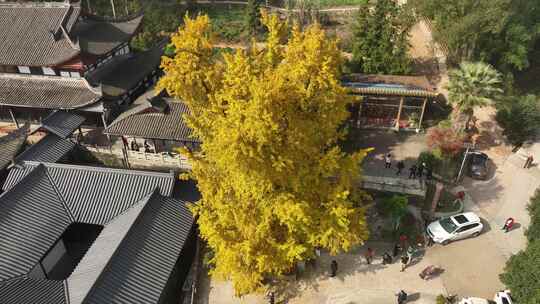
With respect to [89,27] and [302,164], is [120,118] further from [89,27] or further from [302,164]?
[302,164]

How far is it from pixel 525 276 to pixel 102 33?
4011cm

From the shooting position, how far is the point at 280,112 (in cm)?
1767

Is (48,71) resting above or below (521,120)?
above

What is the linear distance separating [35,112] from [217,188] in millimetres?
27998

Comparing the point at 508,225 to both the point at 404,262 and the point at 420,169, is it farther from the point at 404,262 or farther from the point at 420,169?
the point at 404,262

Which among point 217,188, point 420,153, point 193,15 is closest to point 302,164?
point 217,188

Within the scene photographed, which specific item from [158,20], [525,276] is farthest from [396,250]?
[158,20]

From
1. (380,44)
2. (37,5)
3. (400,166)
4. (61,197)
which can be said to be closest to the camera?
(61,197)

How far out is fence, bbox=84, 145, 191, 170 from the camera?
109 feet

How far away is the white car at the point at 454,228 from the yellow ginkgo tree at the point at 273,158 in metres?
7.87

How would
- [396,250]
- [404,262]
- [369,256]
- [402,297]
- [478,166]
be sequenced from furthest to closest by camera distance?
[478,166] → [396,250] → [369,256] → [404,262] → [402,297]

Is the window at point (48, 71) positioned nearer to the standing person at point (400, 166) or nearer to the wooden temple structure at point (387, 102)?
the wooden temple structure at point (387, 102)

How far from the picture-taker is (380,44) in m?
39.5

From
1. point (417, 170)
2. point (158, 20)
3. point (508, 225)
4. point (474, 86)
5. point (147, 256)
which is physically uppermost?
point (474, 86)
